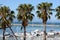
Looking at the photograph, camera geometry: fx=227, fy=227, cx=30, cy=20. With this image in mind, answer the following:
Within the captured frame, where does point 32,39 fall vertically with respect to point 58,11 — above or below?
below

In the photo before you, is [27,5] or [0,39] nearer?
[0,39]

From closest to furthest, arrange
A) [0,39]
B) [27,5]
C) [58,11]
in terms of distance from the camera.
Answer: [0,39] → [27,5] → [58,11]

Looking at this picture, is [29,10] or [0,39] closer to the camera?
[0,39]

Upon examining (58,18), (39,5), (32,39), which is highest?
(39,5)

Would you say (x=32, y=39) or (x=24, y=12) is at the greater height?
(x=24, y=12)

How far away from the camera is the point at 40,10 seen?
39719 mm

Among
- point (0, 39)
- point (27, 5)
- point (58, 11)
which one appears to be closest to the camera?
point (0, 39)

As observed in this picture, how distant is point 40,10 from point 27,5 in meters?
2.89

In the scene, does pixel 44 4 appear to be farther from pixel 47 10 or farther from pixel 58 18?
pixel 58 18

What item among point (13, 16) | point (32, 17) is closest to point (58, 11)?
point (32, 17)

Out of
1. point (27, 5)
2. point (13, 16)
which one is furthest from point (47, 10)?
point (13, 16)

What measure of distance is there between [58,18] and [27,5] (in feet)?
21.7

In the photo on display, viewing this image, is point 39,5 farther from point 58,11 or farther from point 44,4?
point 58,11

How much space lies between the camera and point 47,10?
128 ft
